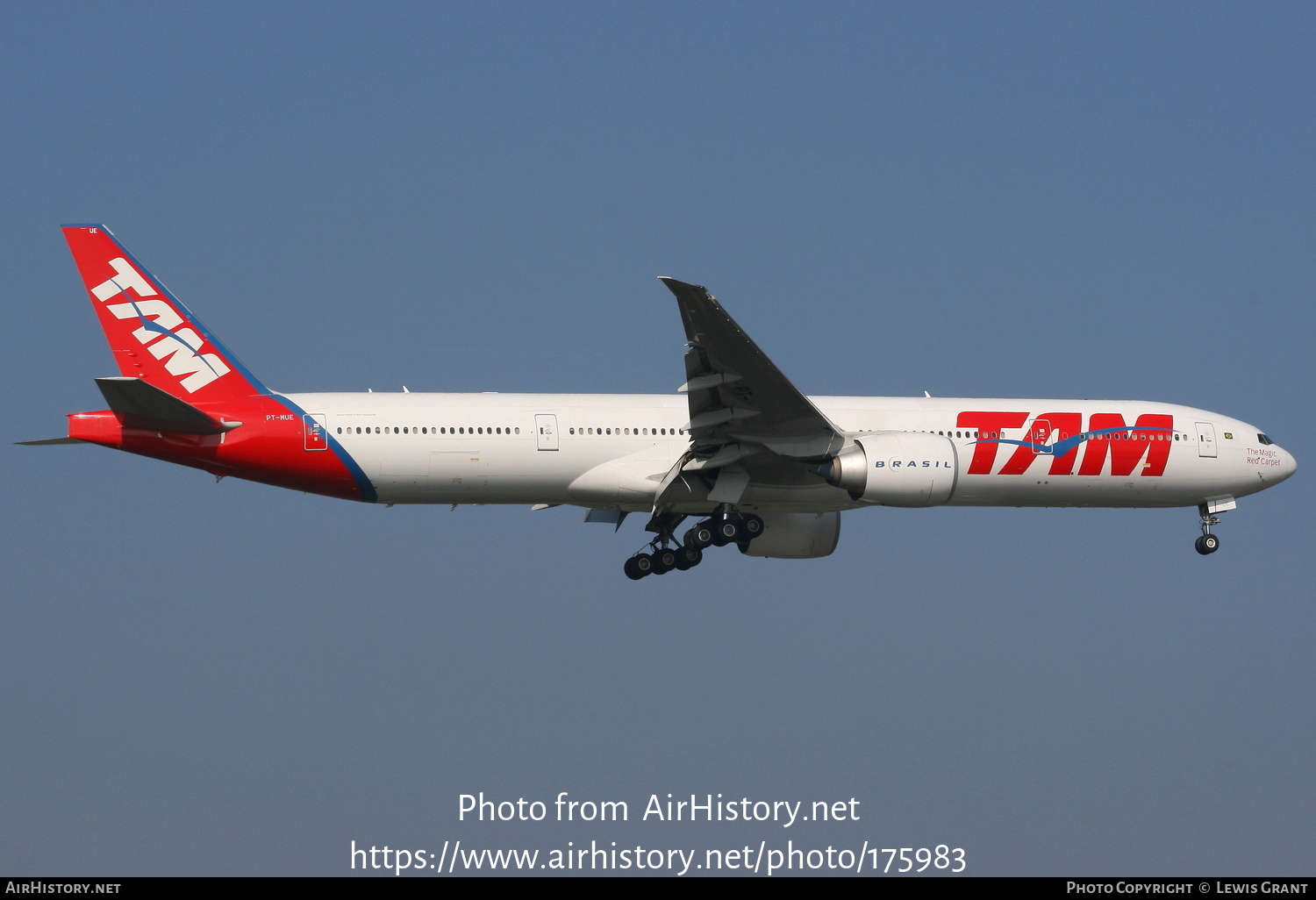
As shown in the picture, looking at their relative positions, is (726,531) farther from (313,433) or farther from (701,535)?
(313,433)

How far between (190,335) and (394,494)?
4.89 m

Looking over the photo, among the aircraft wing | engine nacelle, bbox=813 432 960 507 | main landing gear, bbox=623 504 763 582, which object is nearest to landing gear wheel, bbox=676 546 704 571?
main landing gear, bbox=623 504 763 582

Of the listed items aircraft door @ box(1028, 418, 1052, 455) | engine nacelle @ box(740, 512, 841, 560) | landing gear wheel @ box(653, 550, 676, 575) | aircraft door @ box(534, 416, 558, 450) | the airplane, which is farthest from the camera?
engine nacelle @ box(740, 512, 841, 560)

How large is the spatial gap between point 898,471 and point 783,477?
2372mm

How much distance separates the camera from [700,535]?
28.9 meters

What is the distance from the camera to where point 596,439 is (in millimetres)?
27922

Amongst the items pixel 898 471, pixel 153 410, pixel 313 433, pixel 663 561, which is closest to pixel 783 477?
pixel 898 471

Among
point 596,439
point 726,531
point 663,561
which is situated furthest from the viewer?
point 663,561

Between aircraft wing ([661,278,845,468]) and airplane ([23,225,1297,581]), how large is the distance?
0.04 m

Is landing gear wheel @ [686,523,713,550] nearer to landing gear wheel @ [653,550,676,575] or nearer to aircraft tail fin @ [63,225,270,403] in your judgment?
landing gear wheel @ [653,550,676,575]

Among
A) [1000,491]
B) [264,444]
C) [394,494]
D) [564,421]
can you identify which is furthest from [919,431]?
[264,444]

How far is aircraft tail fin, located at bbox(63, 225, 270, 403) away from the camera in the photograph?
27.3 metres

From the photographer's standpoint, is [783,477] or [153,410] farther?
[783,477]

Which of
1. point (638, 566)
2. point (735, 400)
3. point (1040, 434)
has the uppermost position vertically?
point (1040, 434)
